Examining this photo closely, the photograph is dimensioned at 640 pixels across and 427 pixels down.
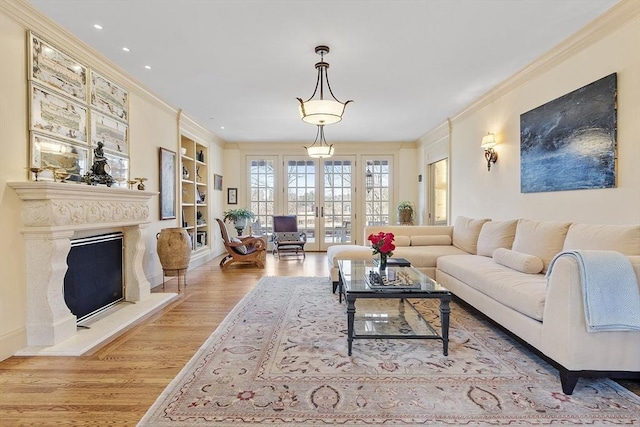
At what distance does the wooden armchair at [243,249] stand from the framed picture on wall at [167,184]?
92 centimetres

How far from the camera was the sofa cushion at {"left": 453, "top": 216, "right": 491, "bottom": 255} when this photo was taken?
4.31 m

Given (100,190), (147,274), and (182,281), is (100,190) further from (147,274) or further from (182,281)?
(182,281)

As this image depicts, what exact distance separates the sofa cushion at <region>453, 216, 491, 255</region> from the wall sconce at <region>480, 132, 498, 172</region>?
0.80m

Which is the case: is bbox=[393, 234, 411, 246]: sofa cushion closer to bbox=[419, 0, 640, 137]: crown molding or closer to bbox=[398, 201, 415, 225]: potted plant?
bbox=[419, 0, 640, 137]: crown molding

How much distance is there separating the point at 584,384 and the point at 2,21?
4.52m

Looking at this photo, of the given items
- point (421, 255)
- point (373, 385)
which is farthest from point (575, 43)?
point (373, 385)

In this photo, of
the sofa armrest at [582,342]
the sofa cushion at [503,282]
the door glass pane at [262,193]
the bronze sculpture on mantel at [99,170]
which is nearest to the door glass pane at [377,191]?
the door glass pane at [262,193]

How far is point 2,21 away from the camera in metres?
2.37

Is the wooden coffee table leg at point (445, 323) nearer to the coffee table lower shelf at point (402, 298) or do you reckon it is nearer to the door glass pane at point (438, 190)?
the coffee table lower shelf at point (402, 298)

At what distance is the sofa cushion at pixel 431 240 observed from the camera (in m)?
4.86

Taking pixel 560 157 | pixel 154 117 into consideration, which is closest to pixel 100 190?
pixel 154 117

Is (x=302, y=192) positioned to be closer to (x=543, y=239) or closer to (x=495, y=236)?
(x=495, y=236)

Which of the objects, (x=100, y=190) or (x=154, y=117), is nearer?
(x=100, y=190)

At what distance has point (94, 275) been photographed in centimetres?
325
